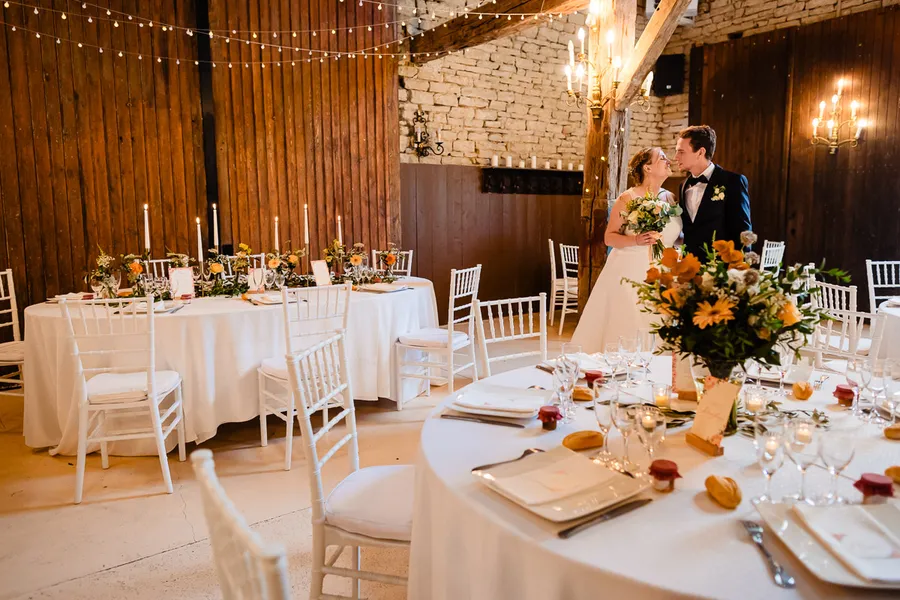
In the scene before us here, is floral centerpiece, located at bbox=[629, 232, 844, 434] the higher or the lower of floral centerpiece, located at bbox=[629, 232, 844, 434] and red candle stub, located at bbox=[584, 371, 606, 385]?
the higher

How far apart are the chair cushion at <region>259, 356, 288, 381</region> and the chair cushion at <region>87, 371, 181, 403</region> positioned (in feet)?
1.56

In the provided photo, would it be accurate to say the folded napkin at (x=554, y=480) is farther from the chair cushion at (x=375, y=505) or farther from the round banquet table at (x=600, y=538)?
the chair cushion at (x=375, y=505)

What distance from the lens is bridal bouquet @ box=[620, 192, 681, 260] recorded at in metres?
3.38

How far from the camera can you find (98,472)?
130 inches

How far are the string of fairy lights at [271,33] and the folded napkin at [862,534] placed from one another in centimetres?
475

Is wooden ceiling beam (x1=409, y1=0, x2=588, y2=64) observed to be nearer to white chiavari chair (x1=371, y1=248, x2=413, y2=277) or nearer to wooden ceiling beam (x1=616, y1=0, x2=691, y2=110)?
wooden ceiling beam (x1=616, y1=0, x2=691, y2=110)

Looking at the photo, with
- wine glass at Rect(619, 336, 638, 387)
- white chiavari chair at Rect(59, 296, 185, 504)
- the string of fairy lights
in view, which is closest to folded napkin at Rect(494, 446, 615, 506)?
wine glass at Rect(619, 336, 638, 387)

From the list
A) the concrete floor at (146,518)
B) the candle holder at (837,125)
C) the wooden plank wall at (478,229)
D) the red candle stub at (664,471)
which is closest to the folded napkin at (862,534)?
the red candle stub at (664,471)

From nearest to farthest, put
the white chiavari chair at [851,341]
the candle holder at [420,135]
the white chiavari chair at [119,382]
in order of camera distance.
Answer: the white chiavari chair at [851,341] < the white chiavari chair at [119,382] < the candle holder at [420,135]

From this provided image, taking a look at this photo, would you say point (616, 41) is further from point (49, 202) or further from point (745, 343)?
point (49, 202)

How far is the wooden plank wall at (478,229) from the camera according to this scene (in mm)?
6969

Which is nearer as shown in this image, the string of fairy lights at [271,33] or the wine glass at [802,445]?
the wine glass at [802,445]

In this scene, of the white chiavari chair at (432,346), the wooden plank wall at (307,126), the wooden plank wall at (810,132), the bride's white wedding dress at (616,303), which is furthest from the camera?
the wooden plank wall at (810,132)

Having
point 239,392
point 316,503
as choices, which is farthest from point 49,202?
point 316,503
